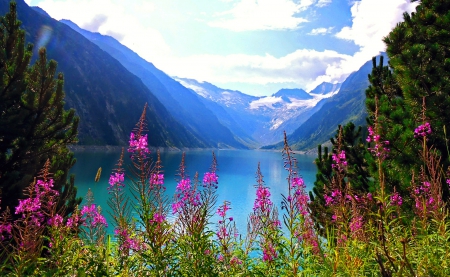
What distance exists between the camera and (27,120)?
12484 mm

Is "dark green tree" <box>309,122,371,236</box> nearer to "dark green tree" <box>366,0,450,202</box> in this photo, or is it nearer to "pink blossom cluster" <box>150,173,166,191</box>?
"dark green tree" <box>366,0,450,202</box>

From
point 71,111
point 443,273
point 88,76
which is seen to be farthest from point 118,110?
point 443,273

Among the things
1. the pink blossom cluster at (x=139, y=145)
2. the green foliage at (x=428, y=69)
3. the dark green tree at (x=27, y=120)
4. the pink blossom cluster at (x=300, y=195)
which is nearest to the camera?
the pink blossom cluster at (x=139, y=145)

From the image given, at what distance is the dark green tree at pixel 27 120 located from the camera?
38.4 ft

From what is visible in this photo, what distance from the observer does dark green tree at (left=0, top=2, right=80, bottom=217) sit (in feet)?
38.4

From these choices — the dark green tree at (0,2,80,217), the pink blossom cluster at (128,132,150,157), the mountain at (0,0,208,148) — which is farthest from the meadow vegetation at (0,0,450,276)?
the mountain at (0,0,208,148)

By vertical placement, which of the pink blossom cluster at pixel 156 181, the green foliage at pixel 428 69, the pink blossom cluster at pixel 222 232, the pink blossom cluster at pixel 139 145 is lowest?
the pink blossom cluster at pixel 222 232

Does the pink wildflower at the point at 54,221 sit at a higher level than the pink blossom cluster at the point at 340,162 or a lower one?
lower

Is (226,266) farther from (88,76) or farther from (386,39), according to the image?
(88,76)

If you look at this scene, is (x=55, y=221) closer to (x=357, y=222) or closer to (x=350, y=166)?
(x=357, y=222)

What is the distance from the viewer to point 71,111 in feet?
45.6

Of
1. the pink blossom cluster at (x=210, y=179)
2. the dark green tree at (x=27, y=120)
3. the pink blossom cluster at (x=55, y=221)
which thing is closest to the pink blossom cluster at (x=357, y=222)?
the pink blossom cluster at (x=210, y=179)

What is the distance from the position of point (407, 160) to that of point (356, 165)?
15.4 ft

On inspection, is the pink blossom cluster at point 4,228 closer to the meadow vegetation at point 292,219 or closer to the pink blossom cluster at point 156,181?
the meadow vegetation at point 292,219
